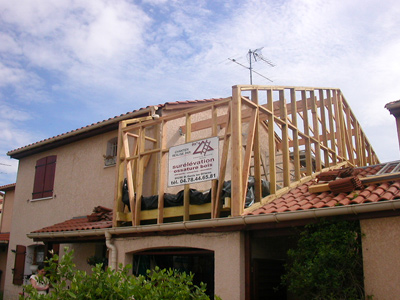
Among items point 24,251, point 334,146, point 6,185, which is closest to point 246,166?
point 334,146

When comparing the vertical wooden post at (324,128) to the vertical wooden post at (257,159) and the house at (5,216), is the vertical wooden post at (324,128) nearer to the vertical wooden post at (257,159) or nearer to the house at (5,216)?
the vertical wooden post at (257,159)

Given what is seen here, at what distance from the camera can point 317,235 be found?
7523mm

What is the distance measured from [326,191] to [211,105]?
10.3ft

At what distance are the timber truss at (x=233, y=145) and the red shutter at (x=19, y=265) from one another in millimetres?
6195

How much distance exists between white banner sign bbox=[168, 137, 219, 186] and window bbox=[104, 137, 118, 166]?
3798 millimetres

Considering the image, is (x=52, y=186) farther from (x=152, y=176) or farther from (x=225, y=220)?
(x=225, y=220)

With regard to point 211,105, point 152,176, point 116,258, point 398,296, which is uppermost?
point 211,105

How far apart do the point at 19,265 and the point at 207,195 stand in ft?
30.6

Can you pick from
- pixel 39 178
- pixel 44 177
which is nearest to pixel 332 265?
pixel 44 177

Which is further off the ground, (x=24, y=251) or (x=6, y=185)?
(x=6, y=185)

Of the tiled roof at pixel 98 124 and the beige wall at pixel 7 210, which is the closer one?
the tiled roof at pixel 98 124

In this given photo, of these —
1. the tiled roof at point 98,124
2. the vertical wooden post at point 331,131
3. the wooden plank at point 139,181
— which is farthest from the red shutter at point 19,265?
the vertical wooden post at point 331,131

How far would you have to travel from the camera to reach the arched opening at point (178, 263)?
10.9 m

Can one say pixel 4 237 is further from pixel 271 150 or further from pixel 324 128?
pixel 324 128
